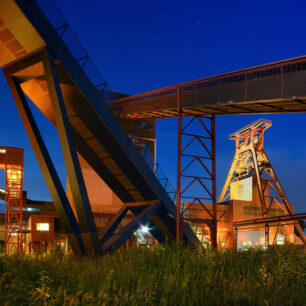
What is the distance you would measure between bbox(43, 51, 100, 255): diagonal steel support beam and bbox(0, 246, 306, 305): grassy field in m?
4.06

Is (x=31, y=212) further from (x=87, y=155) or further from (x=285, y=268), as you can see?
(x=285, y=268)

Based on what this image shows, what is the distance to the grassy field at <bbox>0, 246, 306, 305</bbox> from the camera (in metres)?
5.73

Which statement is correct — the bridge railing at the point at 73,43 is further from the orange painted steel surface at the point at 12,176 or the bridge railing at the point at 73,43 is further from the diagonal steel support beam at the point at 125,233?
the orange painted steel surface at the point at 12,176

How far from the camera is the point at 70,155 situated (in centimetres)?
1399

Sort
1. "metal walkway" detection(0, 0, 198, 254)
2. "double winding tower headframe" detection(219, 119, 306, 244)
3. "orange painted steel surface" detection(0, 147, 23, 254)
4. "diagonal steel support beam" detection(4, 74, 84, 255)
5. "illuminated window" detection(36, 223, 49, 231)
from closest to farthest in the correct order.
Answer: "metal walkway" detection(0, 0, 198, 254) → "diagonal steel support beam" detection(4, 74, 84, 255) → "illuminated window" detection(36, 223, 49, 231) → "orange painted steel surface" detection(0, 147, 23, 254) → "double winding tower headframe" detection(219, 119, 306, 244)

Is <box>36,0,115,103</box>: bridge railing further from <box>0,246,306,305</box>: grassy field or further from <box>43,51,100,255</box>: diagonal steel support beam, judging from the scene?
<box>0,246,306,305</box>: grassy field

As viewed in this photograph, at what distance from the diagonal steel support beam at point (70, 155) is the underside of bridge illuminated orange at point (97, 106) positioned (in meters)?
0.04

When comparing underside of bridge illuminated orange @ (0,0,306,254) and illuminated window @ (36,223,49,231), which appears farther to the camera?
illuminated window @ (36,223,49,231)

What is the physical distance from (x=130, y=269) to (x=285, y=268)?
370cm

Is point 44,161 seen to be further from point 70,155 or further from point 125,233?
point 125,233

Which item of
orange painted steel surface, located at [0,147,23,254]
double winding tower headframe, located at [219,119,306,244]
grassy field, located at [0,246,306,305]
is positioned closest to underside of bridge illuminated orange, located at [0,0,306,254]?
grassy field, located at [0,246,306,305]

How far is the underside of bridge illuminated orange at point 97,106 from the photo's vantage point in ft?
44.9

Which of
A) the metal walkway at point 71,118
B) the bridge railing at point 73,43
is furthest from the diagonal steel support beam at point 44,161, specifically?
the bridge railing at point 73,43

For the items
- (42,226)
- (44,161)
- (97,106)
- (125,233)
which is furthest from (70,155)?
(42,226)
